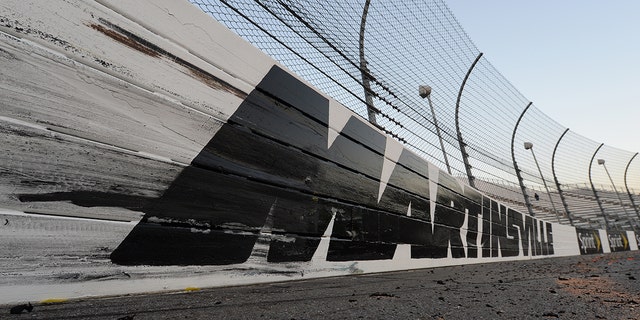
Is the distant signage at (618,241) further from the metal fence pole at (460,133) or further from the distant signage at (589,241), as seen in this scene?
the metal fence pole at (460,133)

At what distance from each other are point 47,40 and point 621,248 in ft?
61.0

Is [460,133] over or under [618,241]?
under

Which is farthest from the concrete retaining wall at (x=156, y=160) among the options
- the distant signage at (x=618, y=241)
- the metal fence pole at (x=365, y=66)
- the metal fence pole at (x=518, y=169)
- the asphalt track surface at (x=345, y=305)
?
the distant signage at (x=618, y=241)

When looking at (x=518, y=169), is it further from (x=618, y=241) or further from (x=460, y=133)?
(x=618, y=241)

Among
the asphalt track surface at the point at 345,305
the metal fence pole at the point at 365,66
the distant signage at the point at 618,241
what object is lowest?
the asphalt track surface at the point at 345,305

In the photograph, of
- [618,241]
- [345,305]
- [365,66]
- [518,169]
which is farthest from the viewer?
[618,241]

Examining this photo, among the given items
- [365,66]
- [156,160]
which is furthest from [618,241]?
[156,160]

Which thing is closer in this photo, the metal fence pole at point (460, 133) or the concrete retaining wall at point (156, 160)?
the concrete retaining wall at point (156, 160)

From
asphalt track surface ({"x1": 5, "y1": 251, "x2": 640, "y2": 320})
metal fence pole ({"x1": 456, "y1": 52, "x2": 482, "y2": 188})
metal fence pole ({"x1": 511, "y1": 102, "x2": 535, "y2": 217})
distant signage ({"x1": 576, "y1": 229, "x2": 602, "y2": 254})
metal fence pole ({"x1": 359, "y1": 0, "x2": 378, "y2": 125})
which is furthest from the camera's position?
distant signage ({"x1": 576, "y1": 229, "x2": 602, "y2": 254})

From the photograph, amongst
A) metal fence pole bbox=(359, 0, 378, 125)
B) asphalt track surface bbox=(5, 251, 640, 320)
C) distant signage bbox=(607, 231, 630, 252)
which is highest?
distant signage bbox=(607, 231, 630, 252)

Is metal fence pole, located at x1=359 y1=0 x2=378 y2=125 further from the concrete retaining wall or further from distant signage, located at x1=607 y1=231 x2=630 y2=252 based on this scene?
distant signage, located at x1=607 y1=231 x2=630 y2=252

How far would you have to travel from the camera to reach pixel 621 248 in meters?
13.4

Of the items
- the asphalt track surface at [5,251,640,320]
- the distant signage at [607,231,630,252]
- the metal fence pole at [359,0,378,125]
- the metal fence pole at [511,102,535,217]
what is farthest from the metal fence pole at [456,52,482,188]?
the distant signage at [607,231,630,252]

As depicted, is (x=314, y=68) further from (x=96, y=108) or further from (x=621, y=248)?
(x=621, y=248)
